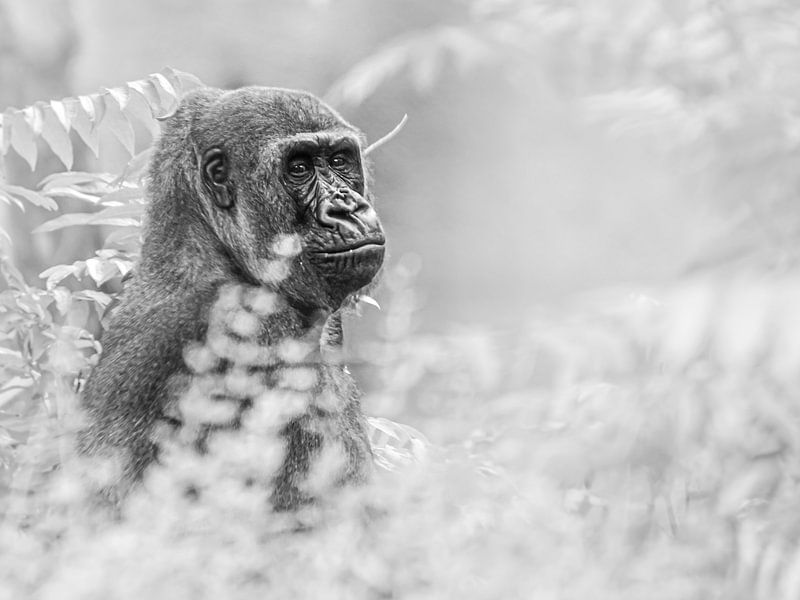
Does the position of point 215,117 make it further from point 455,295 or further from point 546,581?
point 455,295

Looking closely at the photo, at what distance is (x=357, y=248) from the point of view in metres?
3.51

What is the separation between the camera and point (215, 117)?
363 cm

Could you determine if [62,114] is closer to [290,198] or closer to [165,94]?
[165,94]

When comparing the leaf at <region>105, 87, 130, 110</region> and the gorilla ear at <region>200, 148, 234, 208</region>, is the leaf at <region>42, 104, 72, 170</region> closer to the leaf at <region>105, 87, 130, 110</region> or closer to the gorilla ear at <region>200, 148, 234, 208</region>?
the leaf at <region>105, 87, 130, 110</region>

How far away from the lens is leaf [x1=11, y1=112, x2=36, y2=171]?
130 inches

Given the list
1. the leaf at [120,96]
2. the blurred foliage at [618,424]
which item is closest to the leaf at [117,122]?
the leaf at [120,96]

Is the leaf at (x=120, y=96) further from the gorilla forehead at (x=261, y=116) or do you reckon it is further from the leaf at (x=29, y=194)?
the leaf at (x=29, y=194)

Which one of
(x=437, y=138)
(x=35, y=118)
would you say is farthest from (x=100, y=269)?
(x=437, y=138)

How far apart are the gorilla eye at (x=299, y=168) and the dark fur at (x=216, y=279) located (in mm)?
59

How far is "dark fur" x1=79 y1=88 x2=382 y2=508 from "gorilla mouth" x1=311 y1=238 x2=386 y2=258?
38 millimetres

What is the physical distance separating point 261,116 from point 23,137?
778 millimetres

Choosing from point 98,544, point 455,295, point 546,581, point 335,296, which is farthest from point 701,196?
point 455,295

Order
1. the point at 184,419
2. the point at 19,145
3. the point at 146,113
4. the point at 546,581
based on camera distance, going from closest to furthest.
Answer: the point at 546,581 < the point at 184,419 < the point at 19,145 < the point at 146,113

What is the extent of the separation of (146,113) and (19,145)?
43 centimetres
